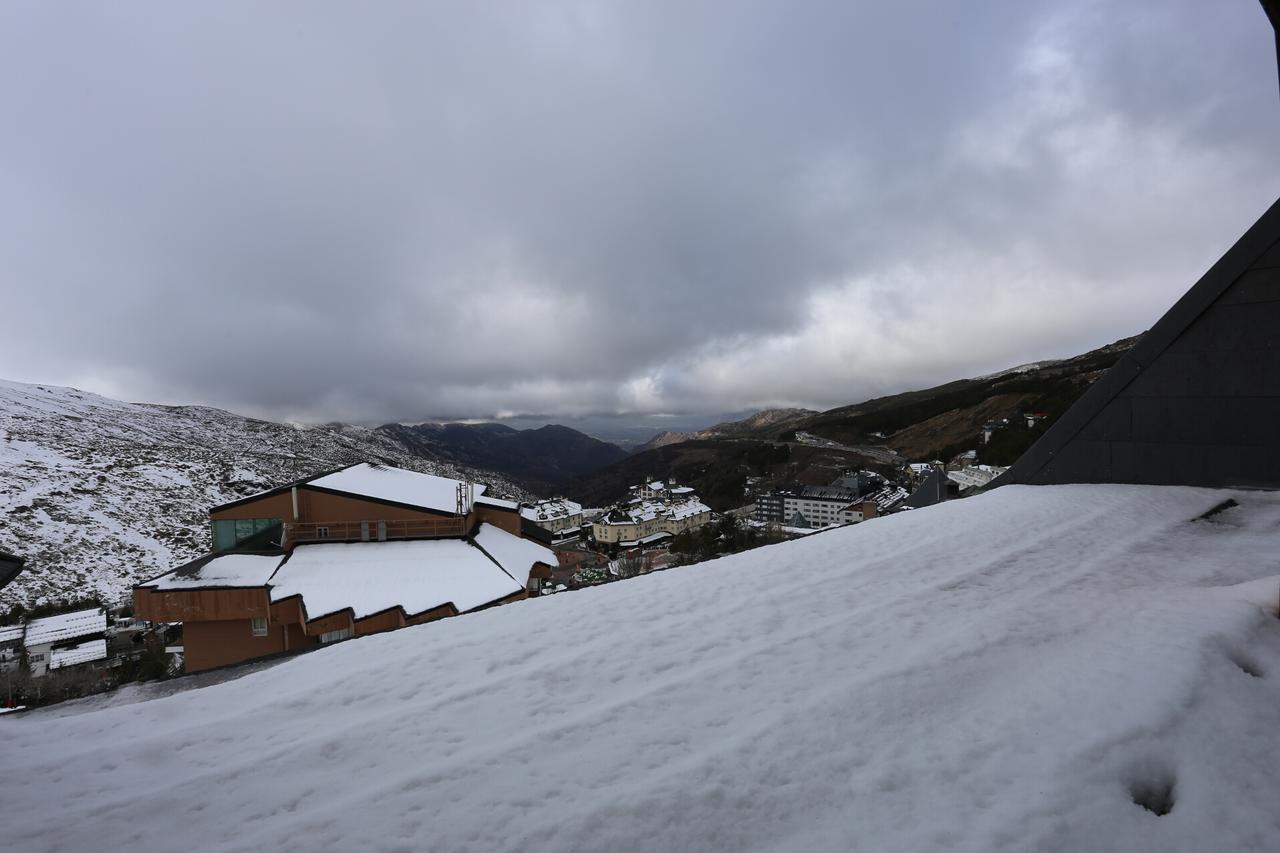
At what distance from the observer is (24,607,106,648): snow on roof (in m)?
23.7

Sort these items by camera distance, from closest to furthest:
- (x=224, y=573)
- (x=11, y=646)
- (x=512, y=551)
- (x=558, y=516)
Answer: (x=224, y=573)
(x=512, y=551)
(x=11, y=646)
(x=558, y=516)

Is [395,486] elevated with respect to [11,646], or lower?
elevated

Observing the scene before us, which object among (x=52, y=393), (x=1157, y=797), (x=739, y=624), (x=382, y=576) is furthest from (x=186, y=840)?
(x=52, y=393)

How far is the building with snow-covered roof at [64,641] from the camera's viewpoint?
72.9 ft

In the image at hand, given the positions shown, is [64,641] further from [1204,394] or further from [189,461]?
[189,461]

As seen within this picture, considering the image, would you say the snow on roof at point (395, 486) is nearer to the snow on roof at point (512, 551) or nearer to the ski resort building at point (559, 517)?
the snow on roof at point (512, 551)

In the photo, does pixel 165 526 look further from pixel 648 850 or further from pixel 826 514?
pixel 826 514

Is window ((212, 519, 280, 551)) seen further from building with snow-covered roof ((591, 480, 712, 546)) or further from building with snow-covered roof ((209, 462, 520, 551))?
building with snow-covered roof ((591, 480, 712, 546))

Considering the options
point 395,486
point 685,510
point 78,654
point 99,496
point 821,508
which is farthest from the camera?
point 685,510

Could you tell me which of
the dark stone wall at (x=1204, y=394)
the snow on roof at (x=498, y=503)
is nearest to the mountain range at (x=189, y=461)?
the snow on roof at (x=498, y=503)

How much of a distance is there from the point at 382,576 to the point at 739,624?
13820 mm

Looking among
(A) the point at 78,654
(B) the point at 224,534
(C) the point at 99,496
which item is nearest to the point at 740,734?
(B) the point at 224,534

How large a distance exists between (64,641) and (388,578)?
76.2 ft

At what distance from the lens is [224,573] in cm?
1440
